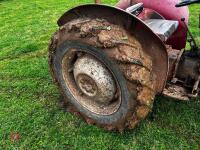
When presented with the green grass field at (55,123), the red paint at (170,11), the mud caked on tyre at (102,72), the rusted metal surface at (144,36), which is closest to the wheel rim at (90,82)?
the mud caked on tyre at (102,72)

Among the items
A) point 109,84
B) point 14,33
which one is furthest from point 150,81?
point 14,33

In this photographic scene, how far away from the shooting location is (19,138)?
125 inches

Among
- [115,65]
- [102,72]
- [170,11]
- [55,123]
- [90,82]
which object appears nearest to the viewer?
[115,65]

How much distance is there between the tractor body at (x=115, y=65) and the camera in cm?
259

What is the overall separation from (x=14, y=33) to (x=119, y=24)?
413cm

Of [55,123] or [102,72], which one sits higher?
[102,72]

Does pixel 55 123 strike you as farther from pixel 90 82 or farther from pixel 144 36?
pixel 144 36

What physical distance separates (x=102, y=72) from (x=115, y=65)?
0.26 meters

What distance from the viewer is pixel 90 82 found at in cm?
305

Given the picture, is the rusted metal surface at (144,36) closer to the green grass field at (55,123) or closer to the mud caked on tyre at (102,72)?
the mud caked on tyre at (102,72)

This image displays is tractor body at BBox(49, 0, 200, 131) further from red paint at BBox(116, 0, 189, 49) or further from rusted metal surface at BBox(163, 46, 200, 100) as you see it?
red paint at BBox(116, 0, 189, 49)

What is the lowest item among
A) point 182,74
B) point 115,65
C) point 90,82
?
point 90,82

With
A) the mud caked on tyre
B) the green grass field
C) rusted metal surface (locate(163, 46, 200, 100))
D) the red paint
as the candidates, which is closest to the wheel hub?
the mud caked on tyre

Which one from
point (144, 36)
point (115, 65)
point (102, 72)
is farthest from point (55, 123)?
point (144, 36)
